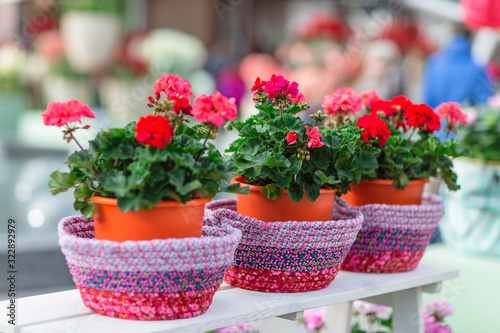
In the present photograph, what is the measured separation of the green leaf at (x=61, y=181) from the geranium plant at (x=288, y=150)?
12.1 inches

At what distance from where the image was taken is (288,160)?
125 centimetres

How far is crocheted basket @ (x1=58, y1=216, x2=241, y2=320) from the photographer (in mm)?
1069

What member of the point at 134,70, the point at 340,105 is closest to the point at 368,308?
the point at 340,105

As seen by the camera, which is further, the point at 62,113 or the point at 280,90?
the point at 280,90

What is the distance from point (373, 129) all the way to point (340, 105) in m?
0.16

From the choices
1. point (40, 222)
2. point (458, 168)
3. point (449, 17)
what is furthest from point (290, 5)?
point (458, 168)

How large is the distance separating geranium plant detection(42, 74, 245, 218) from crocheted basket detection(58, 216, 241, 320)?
0.22ft

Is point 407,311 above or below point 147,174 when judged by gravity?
below

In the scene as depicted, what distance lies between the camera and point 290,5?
33.5ft

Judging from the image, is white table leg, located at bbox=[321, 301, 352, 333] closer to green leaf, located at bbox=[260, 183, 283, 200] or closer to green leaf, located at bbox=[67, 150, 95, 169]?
Answer: green leaf, located at bbox=[260, 183, 283, 200]

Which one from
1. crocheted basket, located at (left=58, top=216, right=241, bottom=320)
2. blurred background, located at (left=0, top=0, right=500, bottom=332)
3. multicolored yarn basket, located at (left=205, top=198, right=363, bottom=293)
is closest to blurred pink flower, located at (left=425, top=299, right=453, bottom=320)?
blurred background, located at (left=0, top=0, right=500, bottom=332)

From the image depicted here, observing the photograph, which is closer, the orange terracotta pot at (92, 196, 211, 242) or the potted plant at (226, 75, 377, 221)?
the orange terracotta pot at (92, 196, 211, 242)

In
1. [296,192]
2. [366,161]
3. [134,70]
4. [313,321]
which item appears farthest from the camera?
[134,70]

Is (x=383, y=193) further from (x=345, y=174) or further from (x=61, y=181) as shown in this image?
(x=61, y=181)
